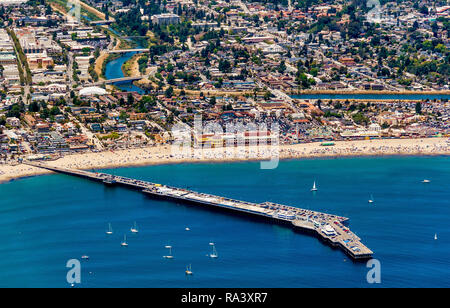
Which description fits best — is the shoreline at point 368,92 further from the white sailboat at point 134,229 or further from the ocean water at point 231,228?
the white sailboat at point 134,229

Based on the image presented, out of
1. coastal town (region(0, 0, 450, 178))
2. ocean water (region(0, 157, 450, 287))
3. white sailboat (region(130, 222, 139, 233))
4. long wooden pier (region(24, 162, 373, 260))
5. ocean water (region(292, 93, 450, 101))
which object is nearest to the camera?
ocean water (region(0, 157, 450, 287))

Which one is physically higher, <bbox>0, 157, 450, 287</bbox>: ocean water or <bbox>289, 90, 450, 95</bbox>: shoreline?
<bbox>289, 90, 450, 95</bbox>: shoreline

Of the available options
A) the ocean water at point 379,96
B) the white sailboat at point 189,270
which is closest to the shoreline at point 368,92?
the ocean water at point 379,96
